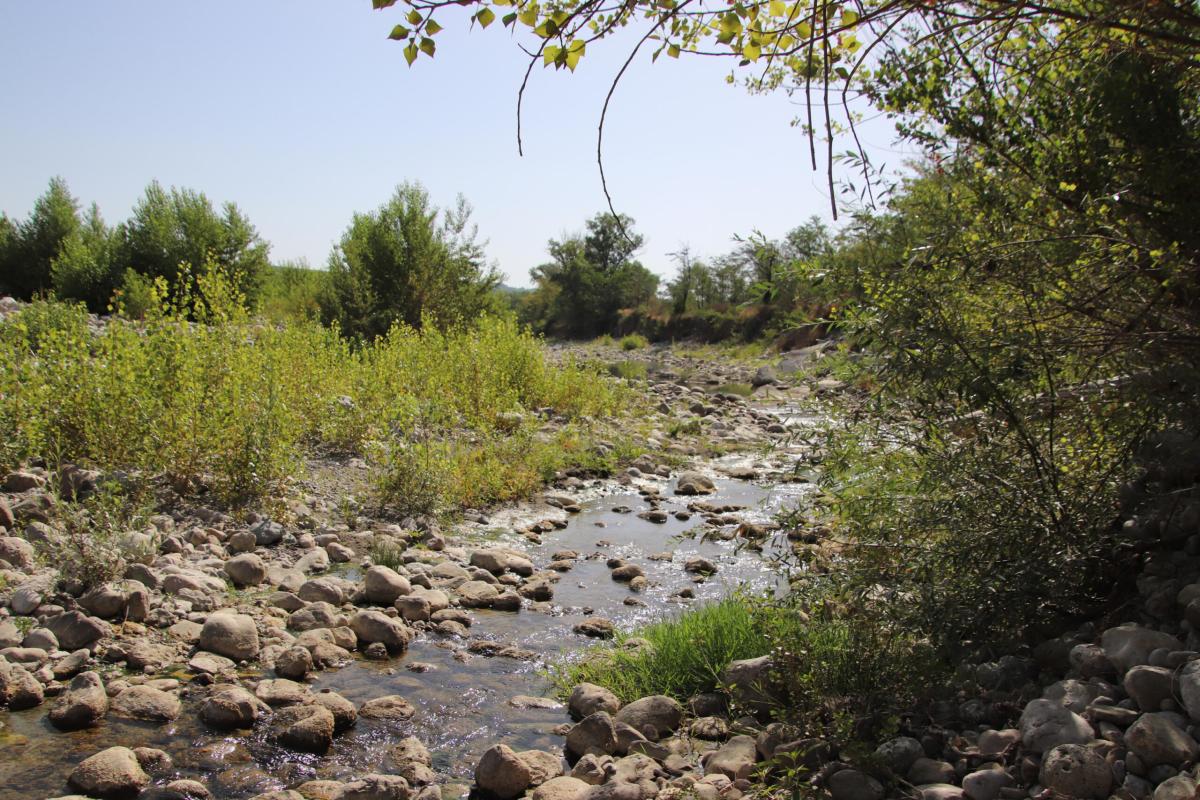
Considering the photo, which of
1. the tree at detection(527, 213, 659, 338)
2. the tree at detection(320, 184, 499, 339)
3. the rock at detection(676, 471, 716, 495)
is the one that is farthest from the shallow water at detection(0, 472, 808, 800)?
the tree at detection(527, 213, 659, 338)

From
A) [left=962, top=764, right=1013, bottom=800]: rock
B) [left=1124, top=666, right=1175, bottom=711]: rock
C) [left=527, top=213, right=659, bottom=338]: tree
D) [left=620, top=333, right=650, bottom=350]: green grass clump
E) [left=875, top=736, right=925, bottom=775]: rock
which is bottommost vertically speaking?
[left=875, top=736, right=925, bottom=775]: rock

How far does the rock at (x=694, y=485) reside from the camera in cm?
975

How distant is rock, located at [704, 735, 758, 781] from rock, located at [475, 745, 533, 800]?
0.75 m

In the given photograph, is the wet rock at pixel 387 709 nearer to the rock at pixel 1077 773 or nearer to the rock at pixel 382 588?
the rock at pixel 382 588

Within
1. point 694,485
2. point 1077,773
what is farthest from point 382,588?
point 694,485

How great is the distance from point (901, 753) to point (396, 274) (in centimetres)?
1835

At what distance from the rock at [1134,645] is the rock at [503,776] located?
2234 mm

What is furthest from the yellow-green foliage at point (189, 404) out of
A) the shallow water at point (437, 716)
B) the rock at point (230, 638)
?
the shallow water at point (437, 716)

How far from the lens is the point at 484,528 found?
777cm

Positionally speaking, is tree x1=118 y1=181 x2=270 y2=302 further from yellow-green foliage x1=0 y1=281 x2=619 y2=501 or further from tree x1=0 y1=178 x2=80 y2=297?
yellow-green foliage x1=0 y1=281 x2=619 y2=501

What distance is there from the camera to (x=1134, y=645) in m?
2.95

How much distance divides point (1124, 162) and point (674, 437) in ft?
31.7

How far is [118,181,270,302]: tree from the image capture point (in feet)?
73.4

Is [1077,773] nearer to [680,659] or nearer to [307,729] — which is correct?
[680,659]
